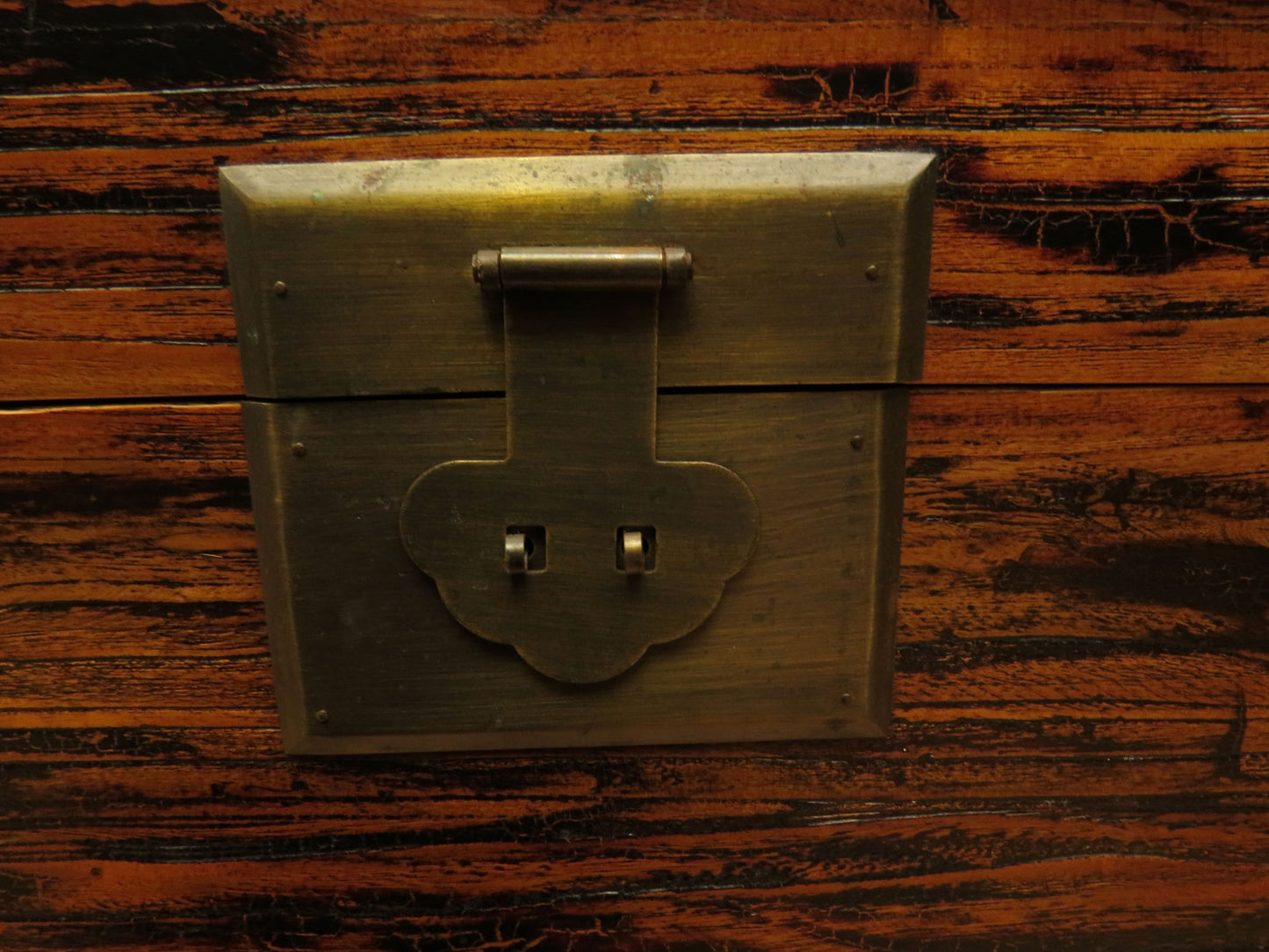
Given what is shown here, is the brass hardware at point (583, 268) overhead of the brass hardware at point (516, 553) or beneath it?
overhead

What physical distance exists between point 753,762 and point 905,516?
8.5 inches

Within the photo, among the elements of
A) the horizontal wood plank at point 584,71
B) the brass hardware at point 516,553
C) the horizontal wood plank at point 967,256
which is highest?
the horizontal wood plank at point 584,71

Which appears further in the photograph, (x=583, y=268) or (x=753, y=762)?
(x=753, y=762)

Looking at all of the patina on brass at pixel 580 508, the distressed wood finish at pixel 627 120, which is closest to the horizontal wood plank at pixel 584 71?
the distressed wood finish at pixel 627 120

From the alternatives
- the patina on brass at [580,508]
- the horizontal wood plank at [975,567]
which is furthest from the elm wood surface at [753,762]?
the patina on brass at [580,508]

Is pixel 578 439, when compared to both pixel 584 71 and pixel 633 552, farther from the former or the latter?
pixel 584 71

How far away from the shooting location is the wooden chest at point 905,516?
492 mm

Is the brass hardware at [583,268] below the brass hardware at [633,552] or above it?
above

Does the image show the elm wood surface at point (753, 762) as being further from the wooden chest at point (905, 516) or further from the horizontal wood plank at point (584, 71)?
the horizontal wood plank at point (584, 71)

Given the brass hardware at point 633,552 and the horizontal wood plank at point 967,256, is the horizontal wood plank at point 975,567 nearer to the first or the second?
the horizontal wood plank at point 967,256

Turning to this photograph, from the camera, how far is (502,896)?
597 millimetres

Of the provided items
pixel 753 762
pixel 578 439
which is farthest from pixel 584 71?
pixel 753 762

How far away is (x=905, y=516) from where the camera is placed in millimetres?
548

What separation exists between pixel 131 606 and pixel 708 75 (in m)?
0.54
